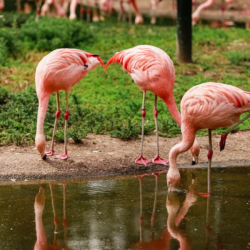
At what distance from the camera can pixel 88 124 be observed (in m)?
8.58

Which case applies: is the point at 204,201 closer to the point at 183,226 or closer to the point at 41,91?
the point at 183,226

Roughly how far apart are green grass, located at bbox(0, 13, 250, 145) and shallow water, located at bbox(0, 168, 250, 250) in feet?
5.20

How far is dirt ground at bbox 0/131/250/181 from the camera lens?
713cm

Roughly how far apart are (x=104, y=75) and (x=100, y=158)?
3.53m

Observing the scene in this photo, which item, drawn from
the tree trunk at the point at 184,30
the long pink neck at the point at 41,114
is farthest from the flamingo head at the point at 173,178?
the tree trunk at the point at 184,30

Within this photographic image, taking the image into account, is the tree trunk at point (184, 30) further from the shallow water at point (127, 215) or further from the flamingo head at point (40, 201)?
the flamingo head at point (40, 201)

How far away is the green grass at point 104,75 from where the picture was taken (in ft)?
27.9

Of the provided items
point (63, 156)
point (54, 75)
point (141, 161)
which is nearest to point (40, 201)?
point (63, 156)

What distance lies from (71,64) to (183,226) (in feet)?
9.34

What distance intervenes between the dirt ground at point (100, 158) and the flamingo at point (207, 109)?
1.05 metres

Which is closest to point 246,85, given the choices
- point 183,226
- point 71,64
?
point 71,64

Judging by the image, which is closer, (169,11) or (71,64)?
(71,64)

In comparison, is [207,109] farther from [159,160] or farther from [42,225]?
[42,225]

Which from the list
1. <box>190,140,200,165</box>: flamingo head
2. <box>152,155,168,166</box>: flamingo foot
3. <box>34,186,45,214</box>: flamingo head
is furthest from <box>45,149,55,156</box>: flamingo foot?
<box>190,140,200,165</box>: flamingo head
